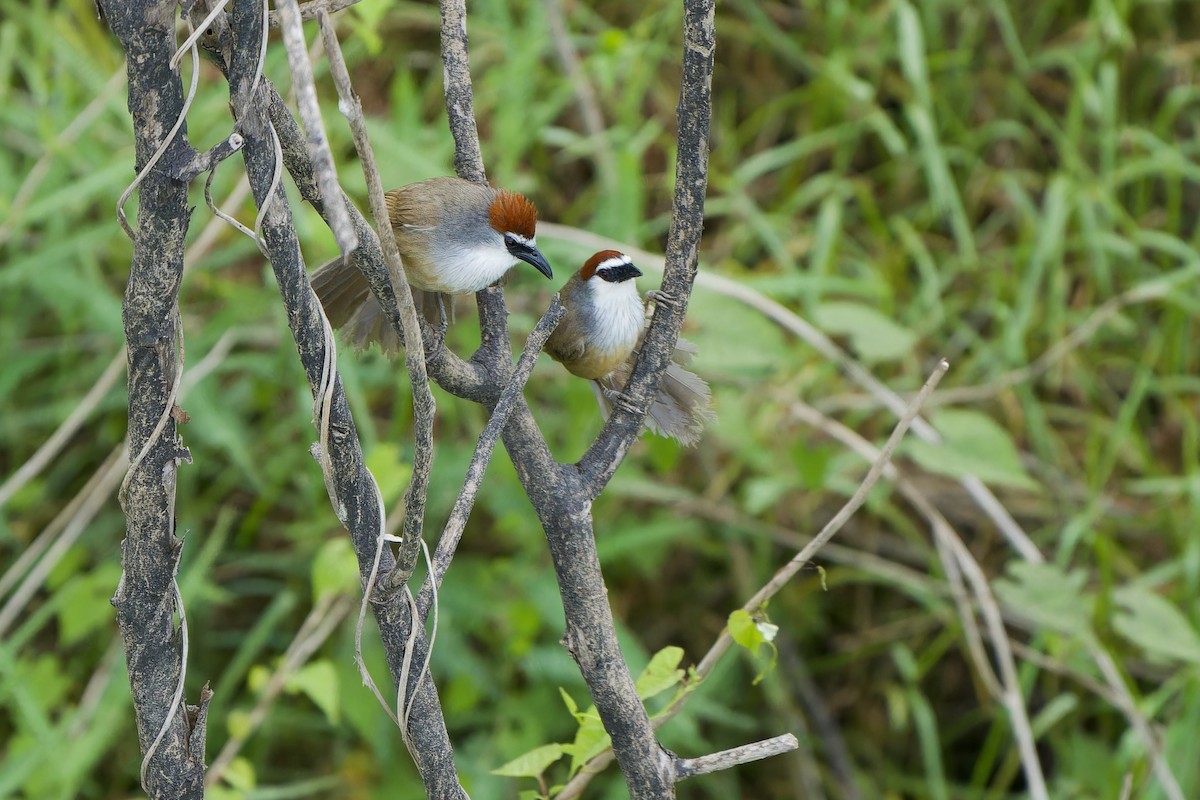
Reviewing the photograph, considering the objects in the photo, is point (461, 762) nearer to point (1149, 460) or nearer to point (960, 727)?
point (960, 727)

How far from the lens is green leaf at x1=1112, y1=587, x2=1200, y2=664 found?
254 cm

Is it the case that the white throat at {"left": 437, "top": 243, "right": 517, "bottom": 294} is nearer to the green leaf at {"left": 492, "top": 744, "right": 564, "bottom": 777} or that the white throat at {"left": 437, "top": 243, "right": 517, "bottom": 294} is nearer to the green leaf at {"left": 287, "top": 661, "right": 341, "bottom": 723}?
the green leaf at {"left": 492, "top": 744, "right": 564, "bottom": 777}

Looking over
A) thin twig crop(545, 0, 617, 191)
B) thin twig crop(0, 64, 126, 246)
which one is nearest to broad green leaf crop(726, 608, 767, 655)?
thin twig crop(545, 0, 617, 191)

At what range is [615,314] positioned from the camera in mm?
1900

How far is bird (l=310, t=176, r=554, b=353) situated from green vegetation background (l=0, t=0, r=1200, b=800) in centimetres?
54

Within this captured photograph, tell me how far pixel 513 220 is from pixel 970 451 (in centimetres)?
154

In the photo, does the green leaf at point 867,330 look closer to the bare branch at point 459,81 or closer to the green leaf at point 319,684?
the green leaf at point 319,684

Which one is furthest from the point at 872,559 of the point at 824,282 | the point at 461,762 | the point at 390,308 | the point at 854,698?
the point at 390,308

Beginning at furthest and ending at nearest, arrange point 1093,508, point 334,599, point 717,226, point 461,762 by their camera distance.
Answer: point 717,226 < point 1093,508 < point 461,762 < point 334,599

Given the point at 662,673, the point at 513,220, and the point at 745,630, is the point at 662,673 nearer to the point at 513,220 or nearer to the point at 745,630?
the point at 745,630

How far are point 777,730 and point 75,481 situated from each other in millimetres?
2164

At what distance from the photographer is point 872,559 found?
3.20 metres

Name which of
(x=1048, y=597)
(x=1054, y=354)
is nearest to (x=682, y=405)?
(x=1048, y=597)

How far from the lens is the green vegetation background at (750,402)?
282 cm
